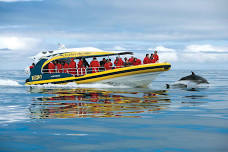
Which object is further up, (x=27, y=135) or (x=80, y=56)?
(x=80, y=56)

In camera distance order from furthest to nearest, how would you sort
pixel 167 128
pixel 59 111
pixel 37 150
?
pixel 59 111, pixel 167 128, pixel 37 150

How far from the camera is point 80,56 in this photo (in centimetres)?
2289

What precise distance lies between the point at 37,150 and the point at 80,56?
17450 millimetres

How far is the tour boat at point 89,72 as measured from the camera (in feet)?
68.8

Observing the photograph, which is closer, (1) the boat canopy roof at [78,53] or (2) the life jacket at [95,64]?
(2) the life jacket at [95,64]

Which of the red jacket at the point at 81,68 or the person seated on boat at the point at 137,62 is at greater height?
the person seated on boat at the point at 137,62

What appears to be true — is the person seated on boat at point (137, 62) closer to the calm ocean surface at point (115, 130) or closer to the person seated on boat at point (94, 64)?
the person seated on boat at point (94, 64)

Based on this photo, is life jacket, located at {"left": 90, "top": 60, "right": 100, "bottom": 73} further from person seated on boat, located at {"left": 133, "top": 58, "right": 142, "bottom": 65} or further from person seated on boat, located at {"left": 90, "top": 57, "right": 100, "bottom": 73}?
person seated on boat, located at {"left": 133, "top": 58, "right": 142, "bottom": 65}

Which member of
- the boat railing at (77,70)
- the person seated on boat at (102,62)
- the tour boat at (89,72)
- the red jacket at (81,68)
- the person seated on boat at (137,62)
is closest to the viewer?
the tour boat at (89,72)

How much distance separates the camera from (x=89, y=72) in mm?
23422

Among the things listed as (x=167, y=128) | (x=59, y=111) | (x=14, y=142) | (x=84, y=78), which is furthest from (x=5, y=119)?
(x=84, y=78)

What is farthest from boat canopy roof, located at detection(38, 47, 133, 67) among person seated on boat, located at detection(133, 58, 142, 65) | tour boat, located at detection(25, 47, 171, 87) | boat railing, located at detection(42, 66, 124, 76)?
person seated on boat, located at detection(133, 58, 142, 65)

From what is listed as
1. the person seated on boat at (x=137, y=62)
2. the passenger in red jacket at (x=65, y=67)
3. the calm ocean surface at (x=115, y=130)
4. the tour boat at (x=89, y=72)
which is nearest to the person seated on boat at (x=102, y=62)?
the tour boat at (x=89, y=72)

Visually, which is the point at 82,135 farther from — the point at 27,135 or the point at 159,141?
the point at 159,141
